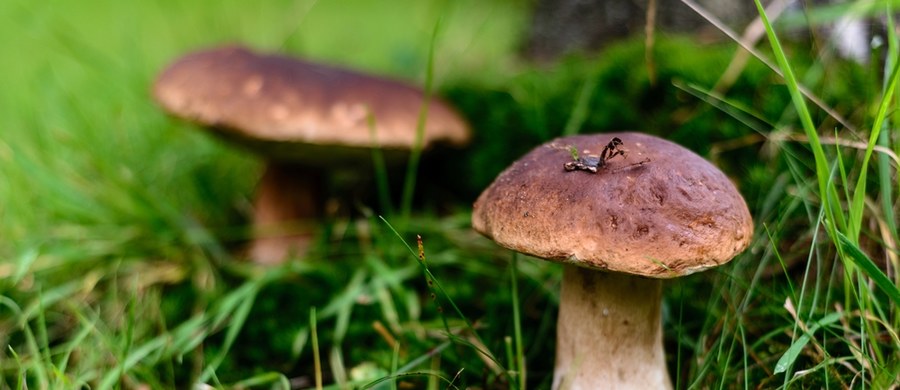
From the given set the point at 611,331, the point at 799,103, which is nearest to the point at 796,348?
the point at 611,331

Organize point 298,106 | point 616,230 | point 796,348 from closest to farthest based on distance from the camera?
1. point 616,230
2. point 796,348
3. point 298,106

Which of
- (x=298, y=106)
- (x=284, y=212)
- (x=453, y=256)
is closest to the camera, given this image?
(x=298, y=106)

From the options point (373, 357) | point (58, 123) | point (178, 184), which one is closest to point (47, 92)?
point (58, 123)

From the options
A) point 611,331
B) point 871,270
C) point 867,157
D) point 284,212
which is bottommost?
point 284,212

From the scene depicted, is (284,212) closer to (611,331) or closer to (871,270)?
(611,331)

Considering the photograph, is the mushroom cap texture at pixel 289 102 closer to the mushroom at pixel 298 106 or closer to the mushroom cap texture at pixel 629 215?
the mushroom at pixel 298 106
